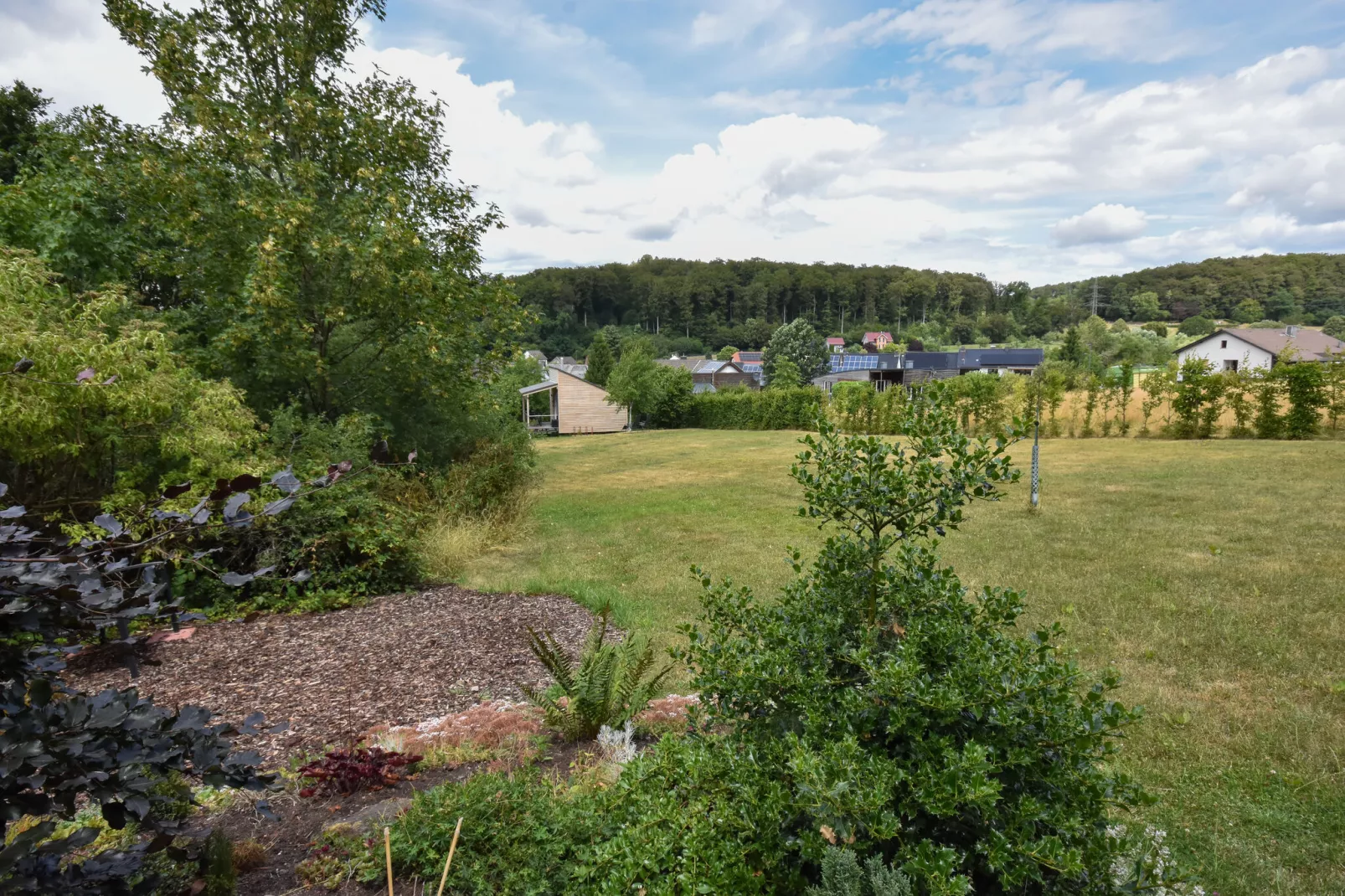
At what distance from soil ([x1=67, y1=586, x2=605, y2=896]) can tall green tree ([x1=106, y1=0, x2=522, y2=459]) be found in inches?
149

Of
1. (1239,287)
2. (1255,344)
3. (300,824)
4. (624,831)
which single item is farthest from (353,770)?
(1239,287)

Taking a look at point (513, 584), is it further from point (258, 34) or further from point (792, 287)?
point (792, 287)

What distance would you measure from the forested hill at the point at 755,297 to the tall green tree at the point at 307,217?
270ft

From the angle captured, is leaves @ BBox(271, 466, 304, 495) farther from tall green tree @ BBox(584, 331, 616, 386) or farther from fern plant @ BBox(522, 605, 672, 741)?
tall green tree @ BBox(584, 331, 616, 386)

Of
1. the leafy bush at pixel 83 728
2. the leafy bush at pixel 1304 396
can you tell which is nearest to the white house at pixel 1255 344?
the leafy bush at pixel 1304 396

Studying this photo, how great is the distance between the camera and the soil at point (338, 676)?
8.93 feet

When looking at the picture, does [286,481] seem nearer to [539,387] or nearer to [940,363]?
[539,387]

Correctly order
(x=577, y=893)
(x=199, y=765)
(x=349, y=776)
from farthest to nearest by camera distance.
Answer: (x=349, y=776)
(x=577, y=893)
(x=199, y=765)

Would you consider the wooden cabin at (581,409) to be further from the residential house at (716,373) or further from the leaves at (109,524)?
the leaves at (109,524)

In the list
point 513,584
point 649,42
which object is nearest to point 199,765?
point 513,584

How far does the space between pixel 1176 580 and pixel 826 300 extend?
3795 inches

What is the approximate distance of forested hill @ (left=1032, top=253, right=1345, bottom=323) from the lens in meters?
71.8

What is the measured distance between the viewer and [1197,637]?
4.91 meters

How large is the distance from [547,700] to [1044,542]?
6693 mm
